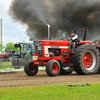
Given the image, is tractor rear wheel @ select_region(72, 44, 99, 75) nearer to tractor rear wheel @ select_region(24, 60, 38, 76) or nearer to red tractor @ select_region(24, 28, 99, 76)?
red tractor @ select_region(24, 28, 99, 76)

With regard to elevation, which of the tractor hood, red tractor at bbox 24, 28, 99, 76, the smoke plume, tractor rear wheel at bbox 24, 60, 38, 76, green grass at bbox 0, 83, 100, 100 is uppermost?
the smoke plume

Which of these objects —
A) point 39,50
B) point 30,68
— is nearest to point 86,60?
point 39,50

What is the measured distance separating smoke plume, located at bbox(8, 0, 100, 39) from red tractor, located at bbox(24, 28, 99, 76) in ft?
12.1

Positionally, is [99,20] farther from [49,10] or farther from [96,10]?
[49,10]

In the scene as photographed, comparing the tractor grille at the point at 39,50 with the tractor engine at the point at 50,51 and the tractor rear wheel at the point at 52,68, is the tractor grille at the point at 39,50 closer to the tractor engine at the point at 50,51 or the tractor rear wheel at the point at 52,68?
the tractor engine at the point at 50,51

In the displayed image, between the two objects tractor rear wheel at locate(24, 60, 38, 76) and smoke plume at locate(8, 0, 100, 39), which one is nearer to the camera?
tractor rear wheel at locate(24, 60, 38, 76)

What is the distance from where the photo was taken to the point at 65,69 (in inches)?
526

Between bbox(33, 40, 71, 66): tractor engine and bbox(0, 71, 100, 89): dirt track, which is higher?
bbox(33, 40, 71, 66): tractor engine

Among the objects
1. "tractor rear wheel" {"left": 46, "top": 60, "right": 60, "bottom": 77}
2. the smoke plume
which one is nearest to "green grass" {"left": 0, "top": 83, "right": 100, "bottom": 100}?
"tractor rear wheel" {"left": 46, "top": 60, "right": 60, "bottom": 77}

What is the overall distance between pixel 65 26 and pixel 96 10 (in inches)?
93.0

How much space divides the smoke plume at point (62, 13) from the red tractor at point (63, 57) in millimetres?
3691

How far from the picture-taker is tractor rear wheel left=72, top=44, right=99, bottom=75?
38.6 feet

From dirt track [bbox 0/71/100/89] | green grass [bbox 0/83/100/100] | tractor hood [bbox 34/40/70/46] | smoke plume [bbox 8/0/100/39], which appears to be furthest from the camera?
smoke plume [bbox 8/0/100/39]

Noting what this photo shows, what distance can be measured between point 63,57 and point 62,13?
5.61 metres
